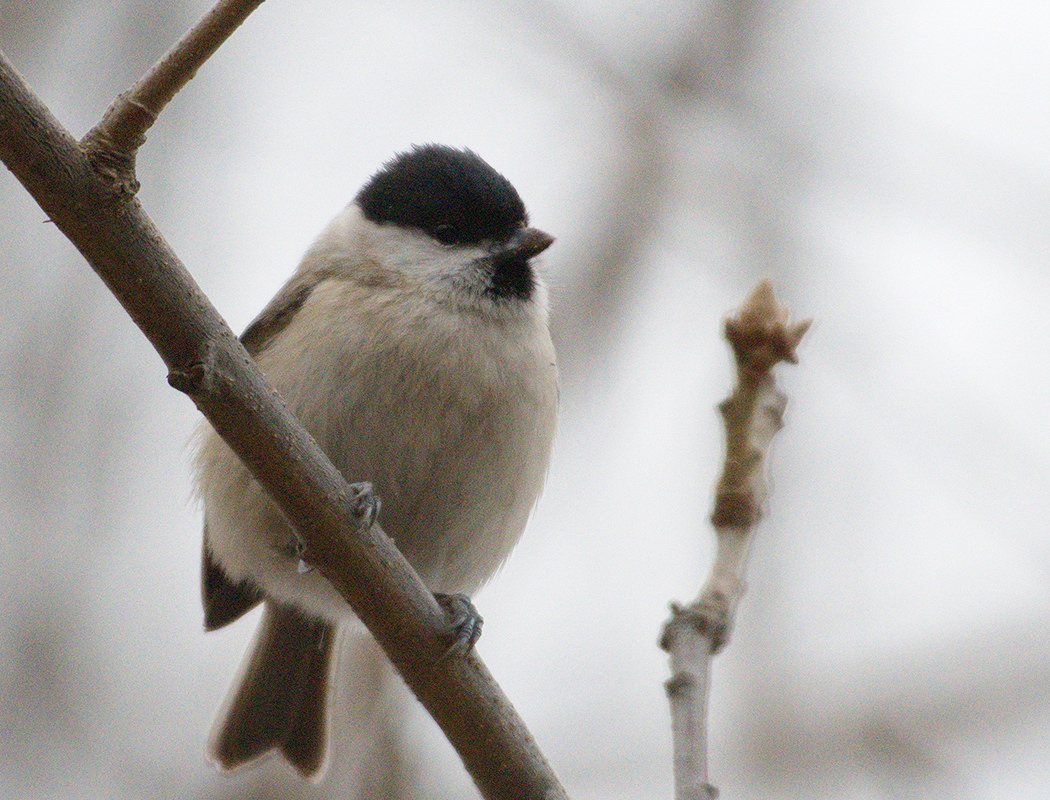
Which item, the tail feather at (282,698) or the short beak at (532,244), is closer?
the short beak at (532,244)

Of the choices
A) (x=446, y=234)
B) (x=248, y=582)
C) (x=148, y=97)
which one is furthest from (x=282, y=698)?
(x=148, y=97)

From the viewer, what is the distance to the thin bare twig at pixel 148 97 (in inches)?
61.4

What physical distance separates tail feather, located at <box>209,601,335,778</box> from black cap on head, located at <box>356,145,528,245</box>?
1.40 metres

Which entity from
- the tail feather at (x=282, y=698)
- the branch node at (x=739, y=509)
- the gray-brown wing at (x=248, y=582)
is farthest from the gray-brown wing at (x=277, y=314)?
the branch node at (x=739, y=509)

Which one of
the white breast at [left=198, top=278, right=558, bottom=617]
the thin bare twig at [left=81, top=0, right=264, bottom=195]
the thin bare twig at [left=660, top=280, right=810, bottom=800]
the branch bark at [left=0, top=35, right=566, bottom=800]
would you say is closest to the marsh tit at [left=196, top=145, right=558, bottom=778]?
the white breast at [left=198, top=278, right=558, bottom=617]

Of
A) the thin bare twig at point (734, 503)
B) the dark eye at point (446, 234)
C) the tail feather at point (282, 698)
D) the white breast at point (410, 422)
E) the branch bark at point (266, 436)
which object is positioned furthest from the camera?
the tail feather at point (282, 698)

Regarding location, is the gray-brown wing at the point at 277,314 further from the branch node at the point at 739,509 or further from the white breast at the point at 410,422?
the branch node at the point at 739,509

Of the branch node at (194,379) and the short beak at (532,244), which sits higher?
the short beak at (532,244)

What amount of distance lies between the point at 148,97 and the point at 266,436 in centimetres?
53

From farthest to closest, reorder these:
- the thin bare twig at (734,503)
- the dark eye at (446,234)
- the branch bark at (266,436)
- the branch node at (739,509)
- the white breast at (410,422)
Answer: the dark eye at (446,234) → the white breast at (410,422) → the branch node at (739,509) → the thin bare twig at (734,503) → the branch bark at (266,436)

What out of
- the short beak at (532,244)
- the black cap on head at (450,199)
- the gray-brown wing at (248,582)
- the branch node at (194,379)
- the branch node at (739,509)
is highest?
the black cap on head at (450,199)

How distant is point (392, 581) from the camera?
191cm

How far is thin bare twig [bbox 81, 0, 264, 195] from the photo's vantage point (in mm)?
1561

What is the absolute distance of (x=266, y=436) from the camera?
5.57 feet
